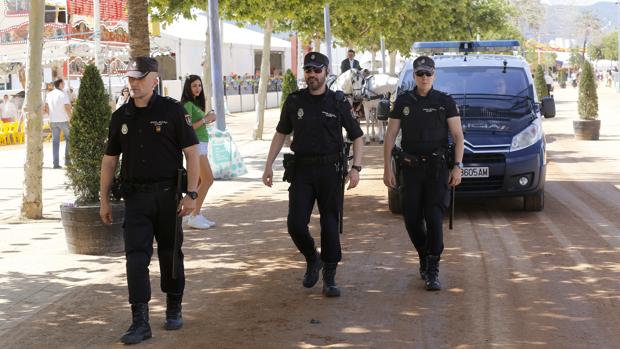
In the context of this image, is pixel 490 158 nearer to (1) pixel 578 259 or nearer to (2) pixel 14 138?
(1) pixel 578 259

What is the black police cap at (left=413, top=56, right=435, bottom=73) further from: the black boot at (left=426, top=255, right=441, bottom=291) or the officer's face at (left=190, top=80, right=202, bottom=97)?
the officer's face at (left=190, top=80, right=202, bottom=97)

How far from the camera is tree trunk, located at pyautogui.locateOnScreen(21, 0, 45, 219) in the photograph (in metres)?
12.8

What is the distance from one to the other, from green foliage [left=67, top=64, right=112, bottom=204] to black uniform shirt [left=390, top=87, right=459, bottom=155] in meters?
3.88

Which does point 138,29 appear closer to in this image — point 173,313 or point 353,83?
point 173,313

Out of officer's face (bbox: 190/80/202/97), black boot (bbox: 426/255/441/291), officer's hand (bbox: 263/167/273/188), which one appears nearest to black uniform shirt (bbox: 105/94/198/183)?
officer's hand (bbox: 263/167/273/188)

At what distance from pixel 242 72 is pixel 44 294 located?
45.0 meters

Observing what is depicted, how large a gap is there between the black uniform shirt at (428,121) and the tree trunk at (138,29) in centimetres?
573

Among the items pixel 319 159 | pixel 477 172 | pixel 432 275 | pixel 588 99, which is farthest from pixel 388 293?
pixel 588 99

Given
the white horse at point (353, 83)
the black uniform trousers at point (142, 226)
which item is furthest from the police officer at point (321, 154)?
the white horse at point (353, 83)

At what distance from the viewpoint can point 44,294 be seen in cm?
845

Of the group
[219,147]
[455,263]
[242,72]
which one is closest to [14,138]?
[219,147]

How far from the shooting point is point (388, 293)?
797 cm

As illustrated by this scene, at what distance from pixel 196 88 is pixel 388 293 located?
13.1 ft

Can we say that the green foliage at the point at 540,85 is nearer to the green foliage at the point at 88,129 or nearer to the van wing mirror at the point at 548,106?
the van wing mirror at the point at 548,106
